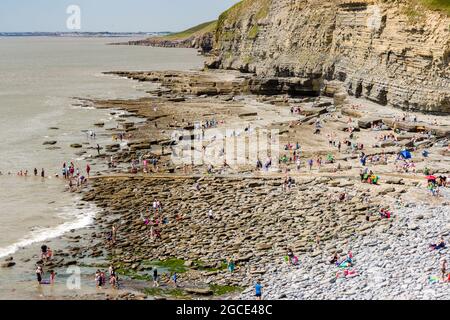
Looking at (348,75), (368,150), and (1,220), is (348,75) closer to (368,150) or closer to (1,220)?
(368,150)

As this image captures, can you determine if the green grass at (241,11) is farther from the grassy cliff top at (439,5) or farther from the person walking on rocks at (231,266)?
the person walking on rocks at (231,266)

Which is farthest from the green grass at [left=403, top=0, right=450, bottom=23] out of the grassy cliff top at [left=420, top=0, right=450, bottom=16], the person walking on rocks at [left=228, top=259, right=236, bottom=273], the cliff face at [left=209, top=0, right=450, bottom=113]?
the person walking on rocks at [left=228, top=259, right=236, bottom=273]

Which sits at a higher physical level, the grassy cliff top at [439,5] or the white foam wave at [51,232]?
the grassy cliff top at [439,5]

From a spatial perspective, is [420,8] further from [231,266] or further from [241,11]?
[241,11]

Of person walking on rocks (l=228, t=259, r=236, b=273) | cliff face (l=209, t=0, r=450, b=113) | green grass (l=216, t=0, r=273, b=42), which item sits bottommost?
person walking on rocks (l=228, t=259, r=236, b=273)

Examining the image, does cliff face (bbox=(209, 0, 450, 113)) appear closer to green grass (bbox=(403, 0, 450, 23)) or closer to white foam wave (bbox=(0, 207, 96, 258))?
green grass (bbox=(403, 0, 450, 23))

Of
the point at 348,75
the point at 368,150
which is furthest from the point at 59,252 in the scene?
the point at 348,75

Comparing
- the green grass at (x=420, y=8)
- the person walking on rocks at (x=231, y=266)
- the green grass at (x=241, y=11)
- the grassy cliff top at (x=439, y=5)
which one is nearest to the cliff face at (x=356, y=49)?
the green grass at (x=420, y=8)
